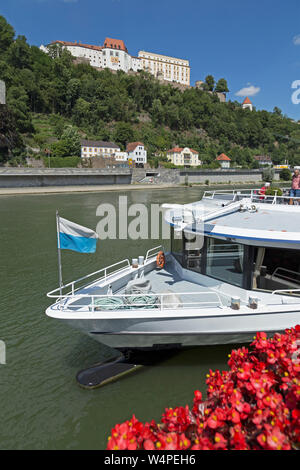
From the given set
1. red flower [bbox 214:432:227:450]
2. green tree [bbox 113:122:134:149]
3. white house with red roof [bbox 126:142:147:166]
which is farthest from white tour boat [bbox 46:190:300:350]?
green tree [bbox 113:122:134:149]

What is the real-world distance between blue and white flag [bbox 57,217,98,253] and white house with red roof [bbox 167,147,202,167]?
105m

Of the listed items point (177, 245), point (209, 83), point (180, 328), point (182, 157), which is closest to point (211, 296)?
point (180, 328)

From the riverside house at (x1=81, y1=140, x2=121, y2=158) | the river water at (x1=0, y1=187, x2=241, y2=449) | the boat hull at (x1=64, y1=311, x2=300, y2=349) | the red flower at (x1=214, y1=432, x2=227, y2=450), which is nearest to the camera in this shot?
the red flower at (x1=214, y1=432, x2=227, y2=450)

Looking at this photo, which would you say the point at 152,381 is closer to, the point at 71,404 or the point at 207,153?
the point at 71,404

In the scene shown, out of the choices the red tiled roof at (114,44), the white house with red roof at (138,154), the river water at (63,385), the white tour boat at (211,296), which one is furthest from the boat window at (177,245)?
the red tiled roof at (114,44)

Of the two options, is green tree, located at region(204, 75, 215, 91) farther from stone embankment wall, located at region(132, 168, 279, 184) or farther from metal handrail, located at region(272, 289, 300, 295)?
metal handrail, located at region(272, 289, 300, 295)

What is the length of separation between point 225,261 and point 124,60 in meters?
165

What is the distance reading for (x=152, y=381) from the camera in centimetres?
616

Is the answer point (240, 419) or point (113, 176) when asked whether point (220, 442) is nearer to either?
point (240, 419)

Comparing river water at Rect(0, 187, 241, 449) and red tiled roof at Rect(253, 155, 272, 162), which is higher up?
red tiled roof at Rect(253, 155, 272, 162)

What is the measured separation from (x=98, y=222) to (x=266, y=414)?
26064 mm

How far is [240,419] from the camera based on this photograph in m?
3.01

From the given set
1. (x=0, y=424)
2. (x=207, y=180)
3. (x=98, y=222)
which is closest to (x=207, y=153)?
(x=207, y=180)

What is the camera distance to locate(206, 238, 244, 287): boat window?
6461mm
